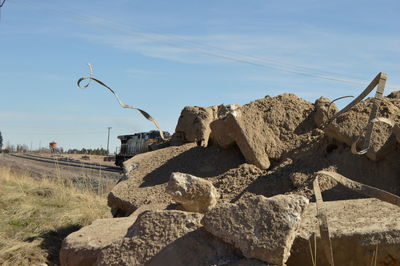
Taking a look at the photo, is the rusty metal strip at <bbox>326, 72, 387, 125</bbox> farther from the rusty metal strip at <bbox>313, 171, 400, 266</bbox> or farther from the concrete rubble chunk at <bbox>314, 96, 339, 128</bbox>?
the rusty metal strip at <bbox>313, 171, 400, 266</bbox>

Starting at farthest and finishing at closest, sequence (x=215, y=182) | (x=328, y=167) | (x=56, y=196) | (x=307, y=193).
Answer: (x=56, y=196), (x=215, y=182), (x=328, y=167), (x=307, y=193)

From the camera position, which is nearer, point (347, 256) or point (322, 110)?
point (347, 256)

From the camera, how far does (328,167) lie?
5180 millimetres

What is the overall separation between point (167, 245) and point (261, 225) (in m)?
0.62

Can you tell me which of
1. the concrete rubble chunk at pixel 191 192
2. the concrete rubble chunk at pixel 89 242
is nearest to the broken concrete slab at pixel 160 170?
the concrete rubble chunk at pixel 89 242

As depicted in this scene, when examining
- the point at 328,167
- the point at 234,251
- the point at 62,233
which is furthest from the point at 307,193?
the point at 62,233

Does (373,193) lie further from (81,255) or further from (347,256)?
(81,255)

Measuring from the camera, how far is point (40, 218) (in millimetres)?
7613

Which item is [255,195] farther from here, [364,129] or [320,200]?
[320,200]

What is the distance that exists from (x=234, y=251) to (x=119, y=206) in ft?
9.41

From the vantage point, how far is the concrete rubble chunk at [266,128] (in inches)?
223

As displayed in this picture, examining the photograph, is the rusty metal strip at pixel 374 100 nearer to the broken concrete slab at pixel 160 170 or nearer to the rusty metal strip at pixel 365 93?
the rusty metal strip at pixel 365 93

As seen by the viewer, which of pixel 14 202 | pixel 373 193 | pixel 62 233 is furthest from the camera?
pixel 14 202

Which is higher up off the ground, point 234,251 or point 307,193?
point 307,193
